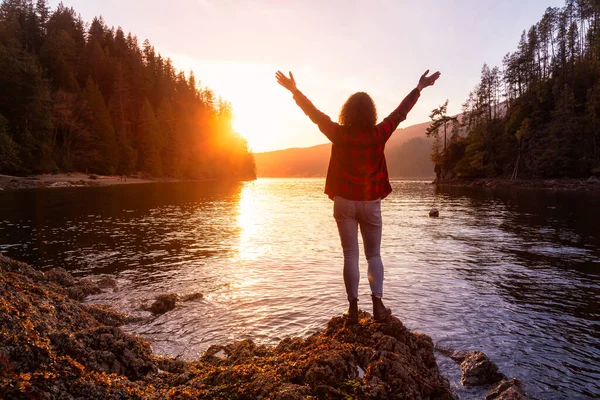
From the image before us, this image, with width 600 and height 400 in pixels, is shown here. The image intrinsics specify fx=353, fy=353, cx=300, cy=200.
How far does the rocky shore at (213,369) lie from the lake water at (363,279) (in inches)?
63.0

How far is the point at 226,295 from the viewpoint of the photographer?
10117mm

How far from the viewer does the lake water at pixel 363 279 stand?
23.5 feet

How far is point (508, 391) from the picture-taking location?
5.21 meters

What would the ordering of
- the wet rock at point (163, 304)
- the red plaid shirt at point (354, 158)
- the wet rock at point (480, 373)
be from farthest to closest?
the wet rock at point (163, 304)
the wet rock at point (480, 373)
the red plaid shirt at point (354, 158)

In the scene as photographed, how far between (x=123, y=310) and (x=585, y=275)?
14.6 m

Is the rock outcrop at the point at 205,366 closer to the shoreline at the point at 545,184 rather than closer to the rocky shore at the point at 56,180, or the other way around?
the rocky shore at the point at 56,180

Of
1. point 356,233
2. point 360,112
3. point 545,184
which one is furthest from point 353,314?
point 545,184

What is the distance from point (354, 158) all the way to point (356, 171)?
20cm

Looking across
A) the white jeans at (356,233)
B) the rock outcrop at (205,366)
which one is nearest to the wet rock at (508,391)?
the rock outcrop at (205,366)

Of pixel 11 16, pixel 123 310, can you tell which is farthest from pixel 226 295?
pixel 11 16

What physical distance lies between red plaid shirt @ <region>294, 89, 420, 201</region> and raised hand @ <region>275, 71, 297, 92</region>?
0.13 metres

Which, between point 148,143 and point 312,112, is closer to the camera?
point 312,112

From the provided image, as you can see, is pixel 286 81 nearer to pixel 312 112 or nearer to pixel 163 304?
pixel 312 112

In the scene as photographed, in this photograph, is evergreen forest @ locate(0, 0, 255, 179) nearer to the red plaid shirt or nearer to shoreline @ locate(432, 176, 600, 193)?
the red plaid shirt
